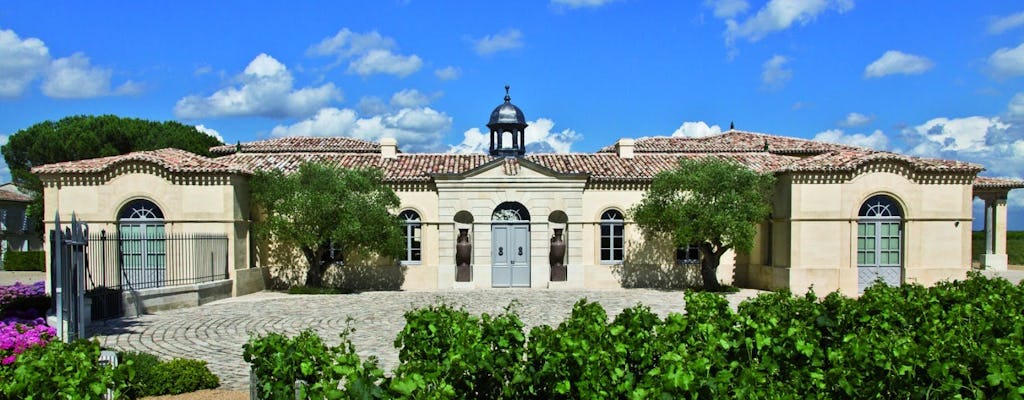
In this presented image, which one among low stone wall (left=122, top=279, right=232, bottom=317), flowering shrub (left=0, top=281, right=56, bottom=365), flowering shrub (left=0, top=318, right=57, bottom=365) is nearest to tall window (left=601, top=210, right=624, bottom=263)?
low stone wall (left=122, top=279, right=232, bottom=317)

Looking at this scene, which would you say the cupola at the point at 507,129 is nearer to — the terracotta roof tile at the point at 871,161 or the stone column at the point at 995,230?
the terracotta roof tile at the point at 871,161

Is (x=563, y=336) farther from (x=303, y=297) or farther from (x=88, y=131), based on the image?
(x=88, y=131)

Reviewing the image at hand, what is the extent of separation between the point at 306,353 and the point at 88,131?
35.9m

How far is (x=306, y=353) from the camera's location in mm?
6609

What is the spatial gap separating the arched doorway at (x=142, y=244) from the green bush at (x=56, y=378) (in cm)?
1419

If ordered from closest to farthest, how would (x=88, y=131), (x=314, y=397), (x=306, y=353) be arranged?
(x=314, y=397)
(x=306, y=353)
(x=88, y=131)

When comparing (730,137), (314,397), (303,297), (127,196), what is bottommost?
(303,297)

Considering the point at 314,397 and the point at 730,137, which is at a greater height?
the point at 730,137

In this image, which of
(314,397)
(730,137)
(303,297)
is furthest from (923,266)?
(314,397)

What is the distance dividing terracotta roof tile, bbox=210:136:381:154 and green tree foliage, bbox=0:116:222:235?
28.4 ft

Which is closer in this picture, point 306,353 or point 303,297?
point 306,353

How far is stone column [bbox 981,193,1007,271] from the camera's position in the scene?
108 feet

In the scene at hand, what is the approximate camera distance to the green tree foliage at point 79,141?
1438 inches

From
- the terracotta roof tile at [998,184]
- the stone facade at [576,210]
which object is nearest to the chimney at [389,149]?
the stone facade at [576,210]
